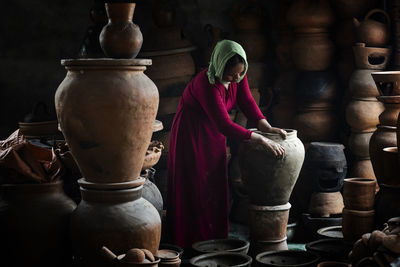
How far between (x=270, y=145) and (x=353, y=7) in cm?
208

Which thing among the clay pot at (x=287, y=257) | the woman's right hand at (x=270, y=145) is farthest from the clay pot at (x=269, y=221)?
the woman's right hand at (x=270, y=145)

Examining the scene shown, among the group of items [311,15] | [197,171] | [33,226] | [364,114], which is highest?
[311,15]

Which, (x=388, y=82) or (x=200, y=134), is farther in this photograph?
(x=200, y=134)

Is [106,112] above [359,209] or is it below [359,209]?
above

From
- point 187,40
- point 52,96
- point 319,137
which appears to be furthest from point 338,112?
point 52,96

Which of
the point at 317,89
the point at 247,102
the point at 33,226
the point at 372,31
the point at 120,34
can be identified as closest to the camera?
the point at 120,34

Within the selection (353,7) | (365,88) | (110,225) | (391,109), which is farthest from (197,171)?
(353,7)

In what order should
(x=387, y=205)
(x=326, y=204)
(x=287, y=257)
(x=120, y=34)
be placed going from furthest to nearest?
(x=326, y=204) → (x=287, y=257) → (x=387, y=205) → (x=120, y=34)

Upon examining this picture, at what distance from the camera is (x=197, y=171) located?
5.50m

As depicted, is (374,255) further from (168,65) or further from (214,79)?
(168,65)

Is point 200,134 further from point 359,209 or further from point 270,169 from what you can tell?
point 359,209

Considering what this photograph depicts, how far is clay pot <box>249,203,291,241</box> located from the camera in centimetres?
534

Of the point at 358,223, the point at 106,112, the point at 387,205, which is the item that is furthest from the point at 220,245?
the point at 106,112

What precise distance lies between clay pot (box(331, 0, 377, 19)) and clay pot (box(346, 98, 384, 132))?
817 mm
